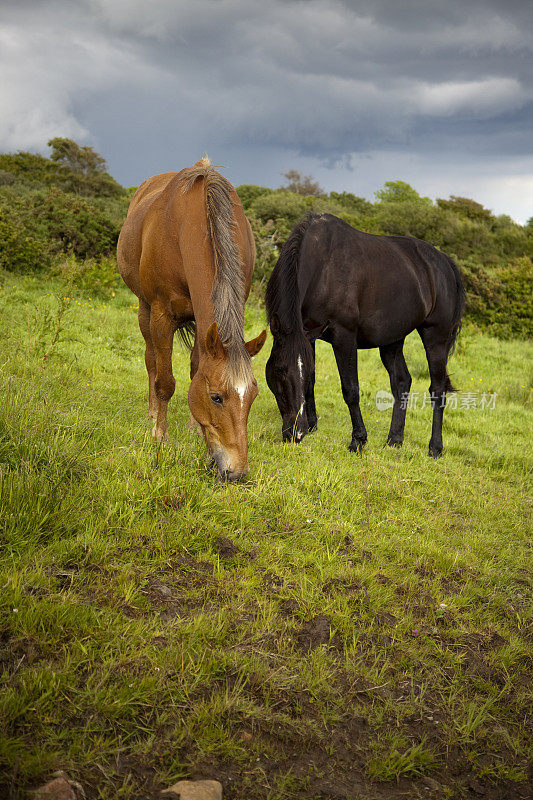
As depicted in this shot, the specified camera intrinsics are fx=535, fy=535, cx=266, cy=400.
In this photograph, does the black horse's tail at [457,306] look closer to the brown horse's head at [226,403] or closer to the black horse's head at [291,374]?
the black horse's head at [291,374]

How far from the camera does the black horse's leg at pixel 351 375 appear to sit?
5.93m

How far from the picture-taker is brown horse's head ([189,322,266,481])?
11.8ft

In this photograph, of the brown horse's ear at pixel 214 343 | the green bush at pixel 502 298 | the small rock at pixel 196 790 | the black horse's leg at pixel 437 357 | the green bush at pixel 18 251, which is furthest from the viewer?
the green bush at pixel 502 298

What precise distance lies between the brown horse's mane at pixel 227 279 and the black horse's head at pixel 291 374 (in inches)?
56.7

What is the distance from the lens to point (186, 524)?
317cm

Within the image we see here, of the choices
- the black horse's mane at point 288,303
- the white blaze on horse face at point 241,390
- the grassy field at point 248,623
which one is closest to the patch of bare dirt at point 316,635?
the grassy field at point 248,623

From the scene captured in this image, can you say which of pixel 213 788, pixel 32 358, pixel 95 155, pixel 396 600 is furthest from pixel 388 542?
pixel 95 155

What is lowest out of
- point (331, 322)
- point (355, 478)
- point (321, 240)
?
point (355, 478)

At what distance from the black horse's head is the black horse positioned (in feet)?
0.03

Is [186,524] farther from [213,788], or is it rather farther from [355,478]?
[355,478]

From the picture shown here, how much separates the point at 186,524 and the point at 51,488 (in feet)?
2.58

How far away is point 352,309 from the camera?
586 centimetres

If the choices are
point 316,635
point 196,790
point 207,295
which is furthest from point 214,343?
point 196,790

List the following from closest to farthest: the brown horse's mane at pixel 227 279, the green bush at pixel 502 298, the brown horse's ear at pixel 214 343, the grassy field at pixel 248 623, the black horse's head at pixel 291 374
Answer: the grassy field at pixel 248 623 → the brown horse's ear at pixel 214 343 → the brown horse's mane at pixel 227 279 → the black horse's head at pixel 291 374 → the green bush at pixel 502 298
